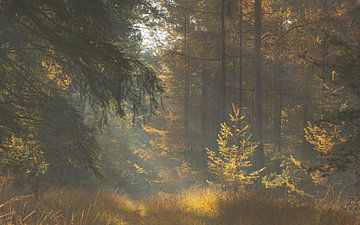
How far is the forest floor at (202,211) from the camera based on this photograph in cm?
609

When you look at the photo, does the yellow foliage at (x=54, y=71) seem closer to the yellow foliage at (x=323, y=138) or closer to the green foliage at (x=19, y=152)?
the green foliage at (x=19, y=152)

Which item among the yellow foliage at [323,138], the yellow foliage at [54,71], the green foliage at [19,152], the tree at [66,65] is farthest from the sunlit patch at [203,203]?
the yellow foliage at [54,71]

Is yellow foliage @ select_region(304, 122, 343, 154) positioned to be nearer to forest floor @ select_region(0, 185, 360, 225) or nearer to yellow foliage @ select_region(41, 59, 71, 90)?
forest floor @ select_region(0, 185, 360, 225)

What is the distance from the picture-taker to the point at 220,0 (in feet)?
55.0

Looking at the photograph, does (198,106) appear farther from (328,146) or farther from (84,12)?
(84,12)

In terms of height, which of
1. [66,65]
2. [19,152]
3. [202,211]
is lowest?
[202,211]

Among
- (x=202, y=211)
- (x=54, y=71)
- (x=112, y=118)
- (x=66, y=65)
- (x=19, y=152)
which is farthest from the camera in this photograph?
(x=112, y=118)

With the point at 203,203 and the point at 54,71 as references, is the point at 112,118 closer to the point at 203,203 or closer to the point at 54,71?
the point at 54,71

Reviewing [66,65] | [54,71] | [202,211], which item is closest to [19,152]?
[66,65]

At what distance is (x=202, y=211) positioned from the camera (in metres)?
8.45

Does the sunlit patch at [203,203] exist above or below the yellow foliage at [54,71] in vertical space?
below

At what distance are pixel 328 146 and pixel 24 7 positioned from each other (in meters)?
6.90

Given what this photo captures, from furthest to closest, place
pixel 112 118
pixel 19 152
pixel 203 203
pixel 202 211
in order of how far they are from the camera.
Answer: pixel 112 118 < pixel 203 203 < pixel 202 211 < pixel 19 152

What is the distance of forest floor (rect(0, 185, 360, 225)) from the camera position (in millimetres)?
6094
